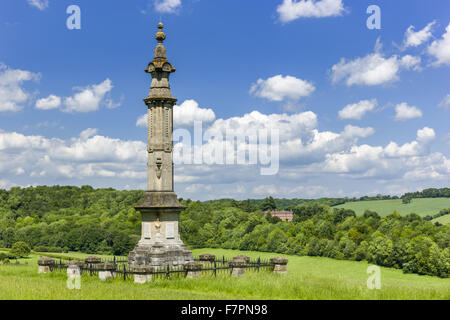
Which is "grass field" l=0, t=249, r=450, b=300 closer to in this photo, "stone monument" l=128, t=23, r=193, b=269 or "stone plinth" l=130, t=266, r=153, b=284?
"stone plinth" l=130, t=266, r=153, b=284

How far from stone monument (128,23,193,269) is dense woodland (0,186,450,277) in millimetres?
57760

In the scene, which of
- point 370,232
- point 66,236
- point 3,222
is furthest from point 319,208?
point 3,222

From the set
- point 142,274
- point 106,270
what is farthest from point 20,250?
point 142,274

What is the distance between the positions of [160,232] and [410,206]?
11788cm

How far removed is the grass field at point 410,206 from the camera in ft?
404

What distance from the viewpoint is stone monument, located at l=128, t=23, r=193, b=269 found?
24875 millimetres

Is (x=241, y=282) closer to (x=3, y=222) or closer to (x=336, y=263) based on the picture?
(x=336, y=263)

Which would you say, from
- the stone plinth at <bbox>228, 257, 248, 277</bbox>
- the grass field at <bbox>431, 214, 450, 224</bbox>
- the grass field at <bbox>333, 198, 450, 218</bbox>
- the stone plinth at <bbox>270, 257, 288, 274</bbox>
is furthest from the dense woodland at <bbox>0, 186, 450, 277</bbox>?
the stone plinth at <bbox>228, 257, 248, 277</bbox>

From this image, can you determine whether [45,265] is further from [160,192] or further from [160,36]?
[160,36]

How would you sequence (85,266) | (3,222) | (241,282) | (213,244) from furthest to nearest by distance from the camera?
(3,222) → (213,244) → (85,266) → (241,282)

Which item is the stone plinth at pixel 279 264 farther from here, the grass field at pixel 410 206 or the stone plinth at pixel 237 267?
the grass field at pixel 410 206

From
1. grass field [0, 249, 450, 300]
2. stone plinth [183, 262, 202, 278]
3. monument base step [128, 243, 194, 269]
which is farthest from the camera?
monument base step [128, 243, 194, 269]

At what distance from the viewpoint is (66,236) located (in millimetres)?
96562
